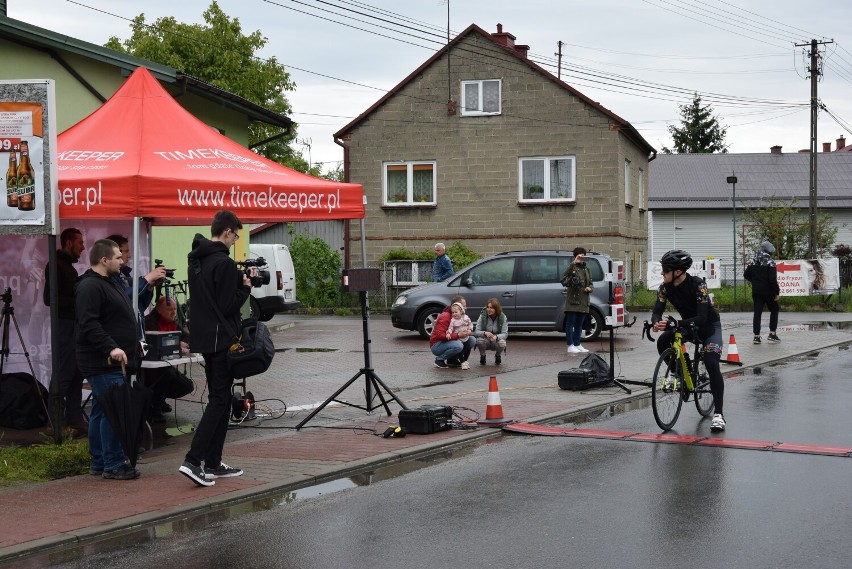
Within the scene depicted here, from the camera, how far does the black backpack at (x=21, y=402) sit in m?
10.5

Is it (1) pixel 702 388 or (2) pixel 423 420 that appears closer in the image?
(2) pixel 423 420

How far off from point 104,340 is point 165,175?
216 cm

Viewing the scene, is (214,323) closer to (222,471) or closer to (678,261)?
(222,471)

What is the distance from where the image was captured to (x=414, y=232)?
3453 centimetres

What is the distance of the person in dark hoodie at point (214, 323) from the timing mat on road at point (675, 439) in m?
3.40

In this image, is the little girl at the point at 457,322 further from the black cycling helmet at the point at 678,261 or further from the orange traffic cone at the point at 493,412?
the black cycling helmet at the point at 678,261

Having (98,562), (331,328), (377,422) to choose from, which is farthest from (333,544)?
(331,328)

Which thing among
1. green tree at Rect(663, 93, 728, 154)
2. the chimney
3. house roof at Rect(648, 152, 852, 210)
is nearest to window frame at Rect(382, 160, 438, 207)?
the chimney

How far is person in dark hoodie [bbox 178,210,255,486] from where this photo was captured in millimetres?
7949

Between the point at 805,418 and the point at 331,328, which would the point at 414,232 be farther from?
the point at 805,418

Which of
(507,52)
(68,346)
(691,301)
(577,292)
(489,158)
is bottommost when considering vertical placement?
(68,346)

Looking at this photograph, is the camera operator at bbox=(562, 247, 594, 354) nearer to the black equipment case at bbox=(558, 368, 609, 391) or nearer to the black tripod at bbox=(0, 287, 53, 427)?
the black equipment case at bbox=(558, 368, 609, 391)

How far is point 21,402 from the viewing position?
10.5 m

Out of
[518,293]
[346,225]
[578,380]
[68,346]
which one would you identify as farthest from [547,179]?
[68,346]
